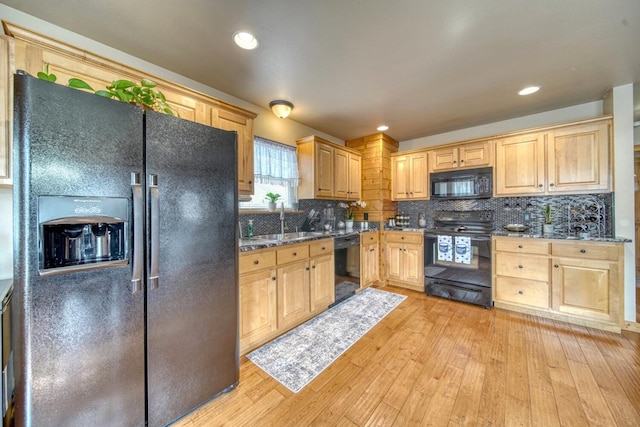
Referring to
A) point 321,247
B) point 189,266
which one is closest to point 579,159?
point 321,247

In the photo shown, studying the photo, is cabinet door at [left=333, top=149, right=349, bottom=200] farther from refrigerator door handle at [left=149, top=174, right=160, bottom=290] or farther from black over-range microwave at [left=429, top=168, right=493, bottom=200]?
refrigerator door handle at [left=149, top=174, right=160, bottom=290]

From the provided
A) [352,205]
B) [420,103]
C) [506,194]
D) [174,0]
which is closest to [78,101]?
[174,0]

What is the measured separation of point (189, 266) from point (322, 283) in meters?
1.69

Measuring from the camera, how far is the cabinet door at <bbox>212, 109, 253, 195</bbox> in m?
2.25

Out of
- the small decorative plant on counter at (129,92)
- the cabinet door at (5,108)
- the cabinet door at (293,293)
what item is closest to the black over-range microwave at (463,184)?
the cabinet door at (293,293)

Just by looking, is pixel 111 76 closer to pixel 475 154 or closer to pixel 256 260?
pixel 256 260

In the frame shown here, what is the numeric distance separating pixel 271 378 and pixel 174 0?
261 cm

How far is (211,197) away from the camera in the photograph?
147 cm

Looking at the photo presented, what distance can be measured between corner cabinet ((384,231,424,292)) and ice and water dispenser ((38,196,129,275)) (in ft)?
11.2

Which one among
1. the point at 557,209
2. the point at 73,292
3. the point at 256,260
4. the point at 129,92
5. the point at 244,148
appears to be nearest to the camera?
the point at 73,292

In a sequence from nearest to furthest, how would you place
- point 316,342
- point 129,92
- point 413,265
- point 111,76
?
point 129,92 < point 111,76 < point 316,342 < point 413,265

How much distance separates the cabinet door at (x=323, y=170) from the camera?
10.5ft

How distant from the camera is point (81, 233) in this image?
108cm

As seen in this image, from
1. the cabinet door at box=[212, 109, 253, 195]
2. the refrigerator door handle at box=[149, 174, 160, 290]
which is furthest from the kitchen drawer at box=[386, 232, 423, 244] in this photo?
the refrigerator door handle at box=[149, 174, 160, 290]
